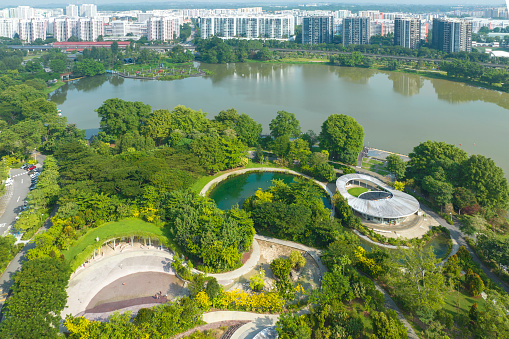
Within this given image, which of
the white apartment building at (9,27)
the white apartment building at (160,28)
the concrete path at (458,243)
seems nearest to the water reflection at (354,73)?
the concrete path at (458,243)

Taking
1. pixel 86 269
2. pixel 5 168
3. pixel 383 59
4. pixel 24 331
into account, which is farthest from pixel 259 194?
pixel 383 59

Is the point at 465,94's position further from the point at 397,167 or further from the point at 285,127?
the point at 397,167

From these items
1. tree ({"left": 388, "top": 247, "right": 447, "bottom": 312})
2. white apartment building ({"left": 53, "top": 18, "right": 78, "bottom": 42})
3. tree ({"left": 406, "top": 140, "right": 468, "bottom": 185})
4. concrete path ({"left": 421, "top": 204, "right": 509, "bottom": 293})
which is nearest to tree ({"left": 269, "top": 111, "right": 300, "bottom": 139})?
tree ({"left": 406, "top": 140, "right": 468, "bottom": 185})

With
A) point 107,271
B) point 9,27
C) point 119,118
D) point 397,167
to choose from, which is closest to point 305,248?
point 107,271

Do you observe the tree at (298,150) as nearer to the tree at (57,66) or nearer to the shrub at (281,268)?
the shrub at (281,268)

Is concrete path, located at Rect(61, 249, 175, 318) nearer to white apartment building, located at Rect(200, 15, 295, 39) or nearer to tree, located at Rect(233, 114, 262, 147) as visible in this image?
tree, located at Rect(233, 114, 262, 147)
